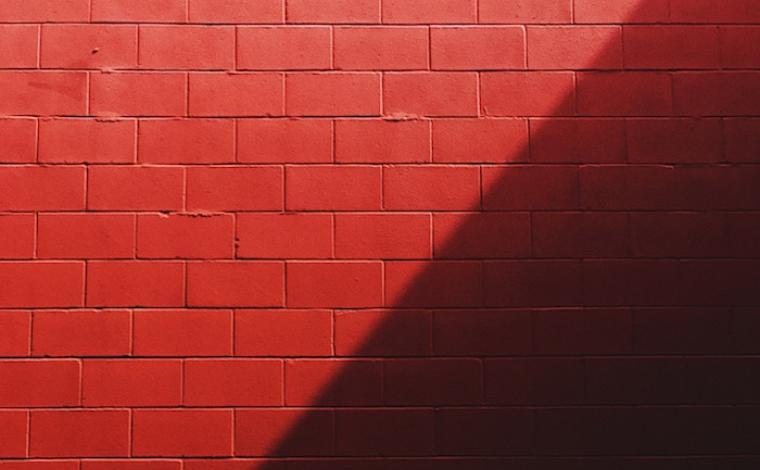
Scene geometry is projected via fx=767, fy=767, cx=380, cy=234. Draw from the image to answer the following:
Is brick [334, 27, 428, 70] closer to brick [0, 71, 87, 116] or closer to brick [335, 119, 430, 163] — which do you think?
brick [335, 119, 430, 163]

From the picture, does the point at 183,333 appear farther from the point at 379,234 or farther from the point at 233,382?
the point at 379,234

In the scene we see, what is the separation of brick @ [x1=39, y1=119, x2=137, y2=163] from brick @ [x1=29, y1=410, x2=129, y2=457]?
88 centimetres

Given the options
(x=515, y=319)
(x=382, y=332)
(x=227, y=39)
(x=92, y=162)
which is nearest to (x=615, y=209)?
(x=515, y=319)

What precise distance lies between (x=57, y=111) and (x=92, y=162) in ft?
0.74

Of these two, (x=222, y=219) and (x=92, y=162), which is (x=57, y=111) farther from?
(x=222, y=219)

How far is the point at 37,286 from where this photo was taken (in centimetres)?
266

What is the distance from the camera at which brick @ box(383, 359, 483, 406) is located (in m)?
2.67

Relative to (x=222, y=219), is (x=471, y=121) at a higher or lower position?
higher

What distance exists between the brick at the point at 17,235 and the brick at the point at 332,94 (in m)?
0.99

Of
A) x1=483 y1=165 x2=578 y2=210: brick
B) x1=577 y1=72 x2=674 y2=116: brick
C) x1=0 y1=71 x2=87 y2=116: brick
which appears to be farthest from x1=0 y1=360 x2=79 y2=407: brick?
x1=577 y1=72 x2=674 y2=116: brick

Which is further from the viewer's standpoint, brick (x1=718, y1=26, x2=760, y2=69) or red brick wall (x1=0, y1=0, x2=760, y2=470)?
brick (x1=718, y1=26, x2=760, y2=69)

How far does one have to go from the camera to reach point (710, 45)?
9.24 feet

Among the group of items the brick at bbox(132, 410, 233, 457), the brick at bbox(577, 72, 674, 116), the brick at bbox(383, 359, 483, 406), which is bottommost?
the brick at bbox(132, 410, 233, 457)

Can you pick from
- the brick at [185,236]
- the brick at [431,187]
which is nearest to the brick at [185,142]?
the brick at [185,236]
